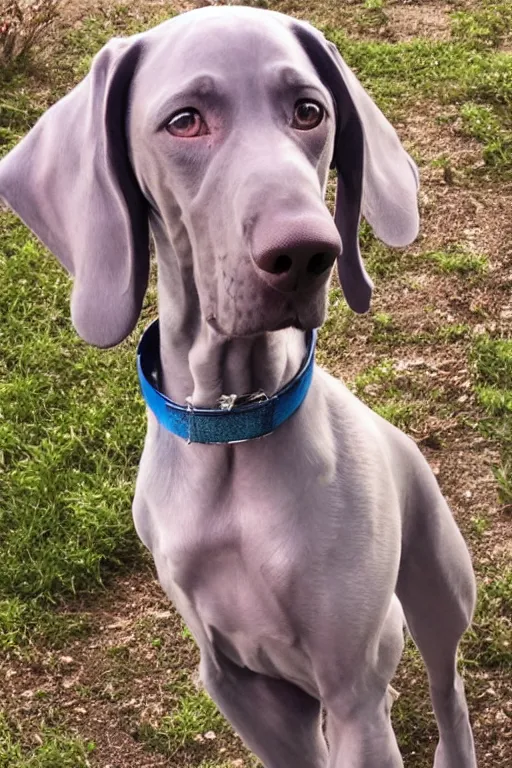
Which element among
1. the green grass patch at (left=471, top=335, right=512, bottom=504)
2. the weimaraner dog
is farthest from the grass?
the weimaraner dog

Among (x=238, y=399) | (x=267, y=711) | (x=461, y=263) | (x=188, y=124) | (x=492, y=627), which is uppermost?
(x=188, y=124)

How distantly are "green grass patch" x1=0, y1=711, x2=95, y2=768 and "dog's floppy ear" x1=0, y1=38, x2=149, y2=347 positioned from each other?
66.0 inches

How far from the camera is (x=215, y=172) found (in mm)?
1784

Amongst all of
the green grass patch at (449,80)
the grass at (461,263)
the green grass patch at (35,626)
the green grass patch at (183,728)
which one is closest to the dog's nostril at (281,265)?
the green grass patch at (183,728)

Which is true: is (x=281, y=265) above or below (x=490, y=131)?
above

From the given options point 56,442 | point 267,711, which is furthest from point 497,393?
point 267,711

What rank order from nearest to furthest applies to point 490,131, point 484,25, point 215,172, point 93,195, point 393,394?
point 215,172 → point 93,195 → point 393,394 → point 490,131 → point 484,25

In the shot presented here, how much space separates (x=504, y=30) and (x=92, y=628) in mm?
4535

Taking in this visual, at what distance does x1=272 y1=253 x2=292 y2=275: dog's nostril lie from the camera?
5.47 ft

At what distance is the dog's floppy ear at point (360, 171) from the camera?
6.59ft

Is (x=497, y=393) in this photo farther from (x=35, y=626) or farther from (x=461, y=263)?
(x=35, y=626)

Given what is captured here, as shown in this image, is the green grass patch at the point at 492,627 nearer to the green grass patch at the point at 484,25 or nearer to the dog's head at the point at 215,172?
the dog's head at the point at 215,172

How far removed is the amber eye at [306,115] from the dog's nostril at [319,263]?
28 cm

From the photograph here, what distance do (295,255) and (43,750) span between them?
2.18m
